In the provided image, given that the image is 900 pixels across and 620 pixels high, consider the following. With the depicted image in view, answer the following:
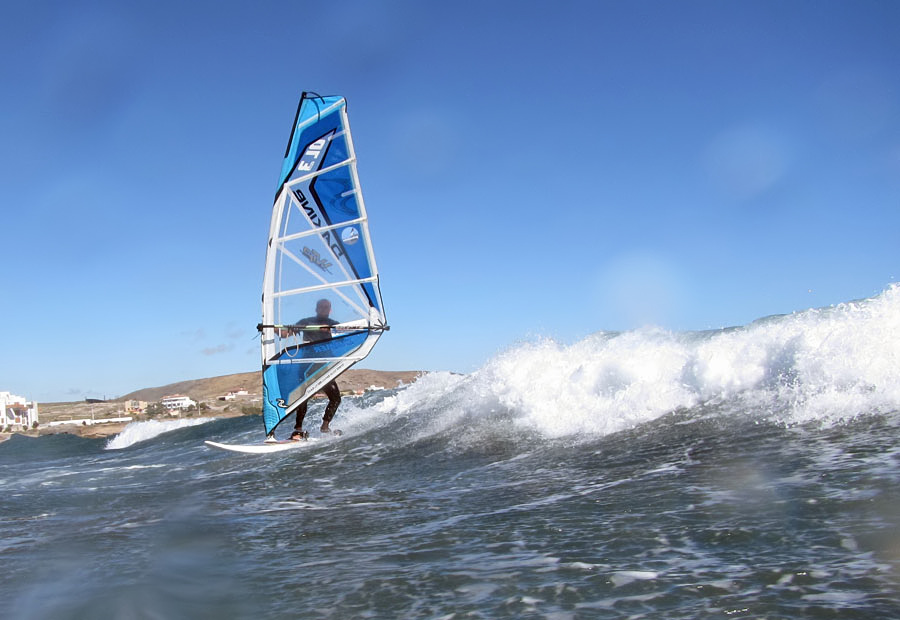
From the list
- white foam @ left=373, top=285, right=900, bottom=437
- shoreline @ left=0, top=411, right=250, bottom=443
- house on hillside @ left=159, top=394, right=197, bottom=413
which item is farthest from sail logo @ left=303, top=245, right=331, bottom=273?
house on hillside @ left=159, top=394, right=197, bottom=413

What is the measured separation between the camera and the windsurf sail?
32.7 ft

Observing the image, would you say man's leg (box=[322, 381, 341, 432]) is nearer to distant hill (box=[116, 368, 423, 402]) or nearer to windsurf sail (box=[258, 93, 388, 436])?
windsurf sail (box=[258, 93, 388, 436])

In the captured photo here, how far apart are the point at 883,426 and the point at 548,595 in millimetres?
3637

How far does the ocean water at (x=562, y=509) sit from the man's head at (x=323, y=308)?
192 cm

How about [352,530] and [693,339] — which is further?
[693,339]

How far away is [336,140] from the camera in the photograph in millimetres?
10273

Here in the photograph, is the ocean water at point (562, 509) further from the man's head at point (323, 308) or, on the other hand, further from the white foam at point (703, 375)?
the man's head at point (323, 308)

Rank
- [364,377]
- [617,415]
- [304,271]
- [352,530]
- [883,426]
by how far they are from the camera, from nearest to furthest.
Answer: [352,530] → [883,426] → [617,415] → [304,271] → [364,377]

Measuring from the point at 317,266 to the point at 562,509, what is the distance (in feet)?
22.4

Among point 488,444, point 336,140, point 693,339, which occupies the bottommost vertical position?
point 488,444

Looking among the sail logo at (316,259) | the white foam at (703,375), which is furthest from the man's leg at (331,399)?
the sail logo at (316,259)

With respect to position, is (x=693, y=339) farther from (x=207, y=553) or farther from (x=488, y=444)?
(x=207, y=553)

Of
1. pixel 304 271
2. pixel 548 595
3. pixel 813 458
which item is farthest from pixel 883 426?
pixel 304 271

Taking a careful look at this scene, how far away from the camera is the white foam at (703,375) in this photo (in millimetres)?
6016
